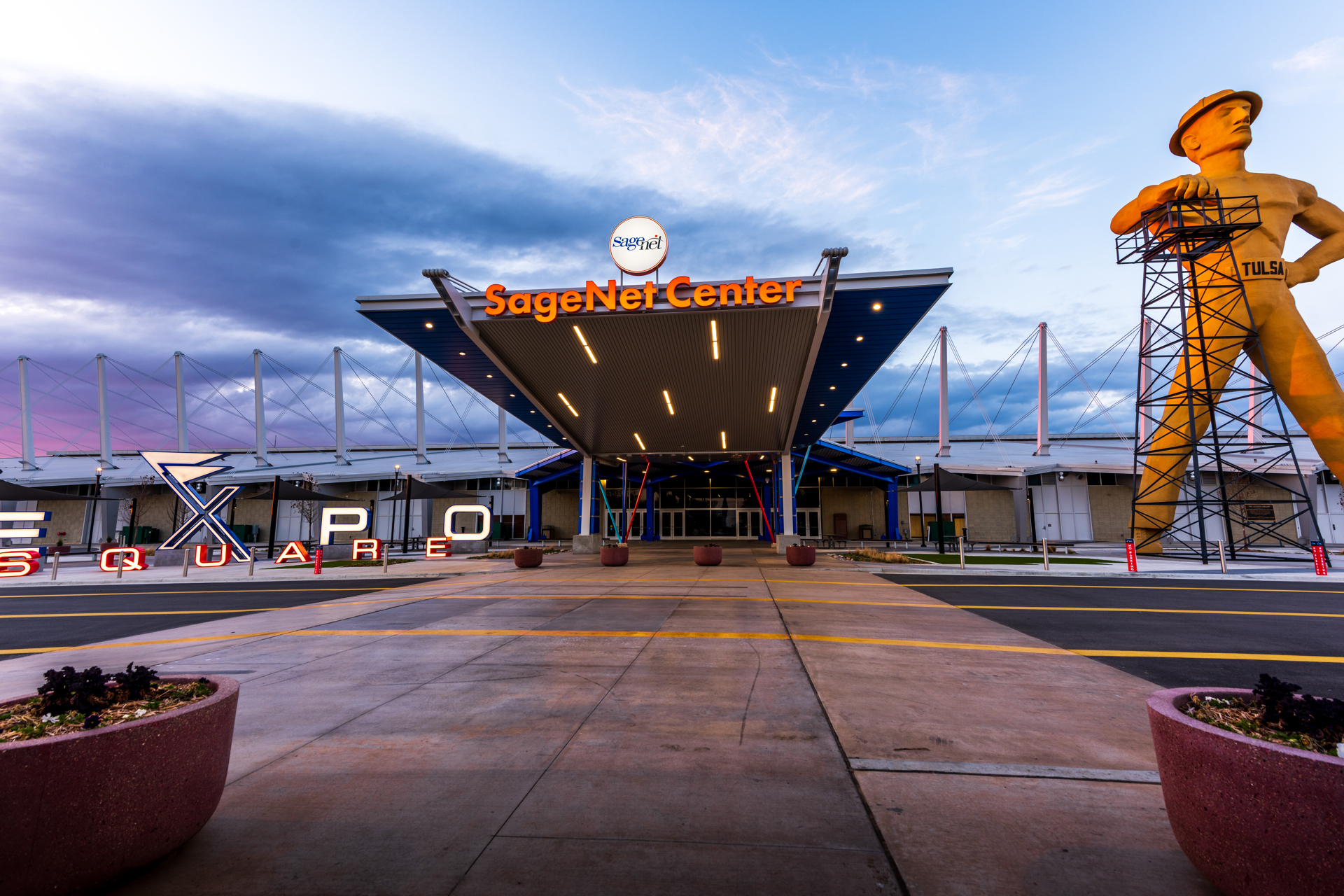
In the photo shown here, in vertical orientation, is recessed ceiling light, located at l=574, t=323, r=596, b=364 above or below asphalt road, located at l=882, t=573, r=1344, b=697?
above

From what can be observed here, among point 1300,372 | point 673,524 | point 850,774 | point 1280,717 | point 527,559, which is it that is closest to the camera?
point 1280,717

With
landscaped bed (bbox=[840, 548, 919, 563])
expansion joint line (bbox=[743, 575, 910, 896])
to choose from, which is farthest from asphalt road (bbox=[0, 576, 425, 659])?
landscaped bed (bbox=[840, 548, 919, 563])

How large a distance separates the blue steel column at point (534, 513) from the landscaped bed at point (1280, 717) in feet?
159

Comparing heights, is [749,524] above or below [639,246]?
below

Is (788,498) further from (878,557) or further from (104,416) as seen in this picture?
(104,416)

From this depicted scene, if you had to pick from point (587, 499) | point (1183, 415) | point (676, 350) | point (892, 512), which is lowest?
point (892, 512)

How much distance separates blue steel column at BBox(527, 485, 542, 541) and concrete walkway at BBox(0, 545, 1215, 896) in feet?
133

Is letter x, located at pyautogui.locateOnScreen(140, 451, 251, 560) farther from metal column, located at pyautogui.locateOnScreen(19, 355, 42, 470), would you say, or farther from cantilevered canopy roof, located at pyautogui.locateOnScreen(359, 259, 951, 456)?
metal column, located at pyautogui.locateOnScreen(19, 355, 42, 470)

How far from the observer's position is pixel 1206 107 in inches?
961

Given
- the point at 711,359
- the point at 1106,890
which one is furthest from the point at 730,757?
the point at 711,359

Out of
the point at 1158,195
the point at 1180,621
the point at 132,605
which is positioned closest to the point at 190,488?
the point at 132,605

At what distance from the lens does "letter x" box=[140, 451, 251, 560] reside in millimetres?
24750

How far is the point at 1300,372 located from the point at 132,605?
41.3 meters

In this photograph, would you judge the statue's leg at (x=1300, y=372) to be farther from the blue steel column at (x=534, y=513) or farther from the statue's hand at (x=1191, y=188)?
the blue steel column at (x=534, y=513)
